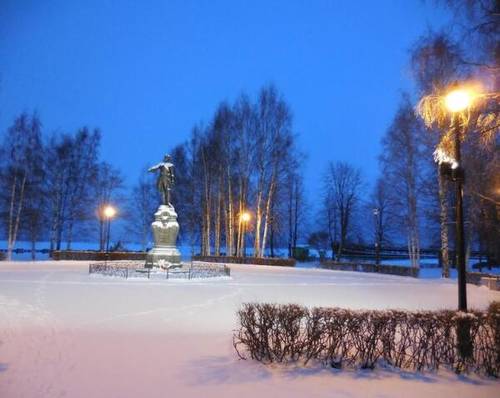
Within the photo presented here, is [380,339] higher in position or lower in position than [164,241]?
lower

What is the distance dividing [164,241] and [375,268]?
17000 millimetres

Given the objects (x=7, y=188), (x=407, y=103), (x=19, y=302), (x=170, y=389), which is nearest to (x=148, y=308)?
(x=19, y=302)

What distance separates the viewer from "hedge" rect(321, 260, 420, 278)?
2858cm

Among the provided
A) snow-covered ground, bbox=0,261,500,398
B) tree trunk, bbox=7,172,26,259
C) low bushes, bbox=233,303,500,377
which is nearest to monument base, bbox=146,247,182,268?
snow-covered ground, bbox=0,261,500,398

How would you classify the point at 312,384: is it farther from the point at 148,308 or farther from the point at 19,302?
the point at 19,302

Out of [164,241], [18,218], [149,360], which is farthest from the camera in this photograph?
[18,218]

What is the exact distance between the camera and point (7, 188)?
→ 115ft

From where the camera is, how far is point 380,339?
6629mm

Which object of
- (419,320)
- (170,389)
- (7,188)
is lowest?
(170,389)

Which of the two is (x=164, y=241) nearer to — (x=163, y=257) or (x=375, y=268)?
(x=163, y=257)

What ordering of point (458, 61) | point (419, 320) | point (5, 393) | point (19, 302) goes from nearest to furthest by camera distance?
point (5, 393), point (419, 320), point (458, 61), point (19, 302)

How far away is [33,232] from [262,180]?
21.7 metres

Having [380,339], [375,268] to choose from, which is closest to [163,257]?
[375,268]

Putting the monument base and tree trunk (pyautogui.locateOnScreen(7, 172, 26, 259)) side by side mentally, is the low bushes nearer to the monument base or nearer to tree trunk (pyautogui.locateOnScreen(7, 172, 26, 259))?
the monument base
